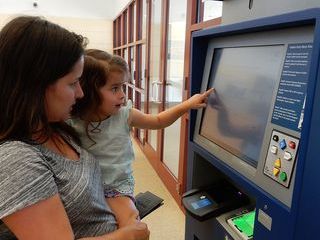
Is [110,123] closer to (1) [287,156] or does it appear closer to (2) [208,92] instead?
(2) [208,92]

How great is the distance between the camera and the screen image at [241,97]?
78 cm

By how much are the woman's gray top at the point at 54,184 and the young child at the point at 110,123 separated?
167 millimetres

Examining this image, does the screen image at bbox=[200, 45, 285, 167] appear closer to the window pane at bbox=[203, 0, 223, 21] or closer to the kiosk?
the kiosk

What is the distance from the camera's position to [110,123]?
1.25m

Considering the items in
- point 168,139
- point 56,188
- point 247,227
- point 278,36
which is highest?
point 278,36

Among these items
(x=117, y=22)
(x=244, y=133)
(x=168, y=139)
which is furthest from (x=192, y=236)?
(x=117, y=22)

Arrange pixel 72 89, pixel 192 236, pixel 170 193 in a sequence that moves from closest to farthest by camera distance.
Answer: pixel 72 89 < pixel 192 236 < pixel 170 193

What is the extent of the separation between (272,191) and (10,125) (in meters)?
0.64

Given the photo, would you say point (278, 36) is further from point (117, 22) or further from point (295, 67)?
point (117, 22)

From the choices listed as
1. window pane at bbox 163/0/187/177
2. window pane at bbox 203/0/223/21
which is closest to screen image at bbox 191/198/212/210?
window pane at bbox 203/0/223/21

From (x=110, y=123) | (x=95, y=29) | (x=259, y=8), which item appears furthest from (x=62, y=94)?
(x=95, y=29)

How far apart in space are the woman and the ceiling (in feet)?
20.0

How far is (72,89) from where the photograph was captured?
812 mm

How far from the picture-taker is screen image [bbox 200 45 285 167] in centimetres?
78
